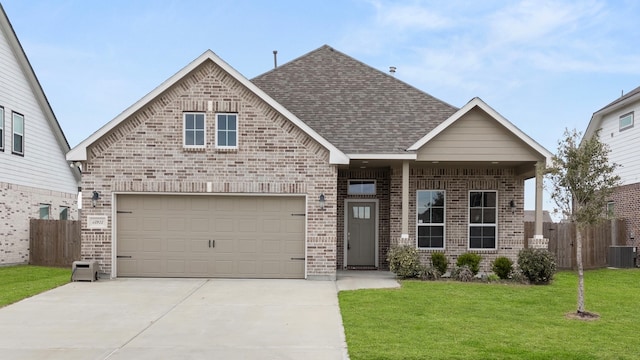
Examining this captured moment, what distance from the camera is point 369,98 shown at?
1688cm

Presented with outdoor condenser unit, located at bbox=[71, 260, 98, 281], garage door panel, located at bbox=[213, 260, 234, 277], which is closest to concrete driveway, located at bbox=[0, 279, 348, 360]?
outdoor condenser unit, located at bbox=[71, 260, 98, 281]

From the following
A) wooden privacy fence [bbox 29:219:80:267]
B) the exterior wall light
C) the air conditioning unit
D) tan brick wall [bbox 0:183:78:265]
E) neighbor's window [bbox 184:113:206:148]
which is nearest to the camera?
the exterior wall light

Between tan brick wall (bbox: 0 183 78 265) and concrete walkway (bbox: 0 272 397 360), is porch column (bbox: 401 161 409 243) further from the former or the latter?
tan brick wall (bbox: 0 183 78 265)

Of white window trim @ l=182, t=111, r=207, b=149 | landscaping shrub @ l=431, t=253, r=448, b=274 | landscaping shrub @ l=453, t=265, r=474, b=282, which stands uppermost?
white window trim @ l=182, t=111, r=207, b=149

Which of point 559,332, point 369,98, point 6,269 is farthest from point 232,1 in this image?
point 6,269

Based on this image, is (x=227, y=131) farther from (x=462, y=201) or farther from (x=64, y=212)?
(x=64, y=212)

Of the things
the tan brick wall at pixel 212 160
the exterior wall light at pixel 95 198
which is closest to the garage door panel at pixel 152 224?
the tan brick wall at pixel 212 160

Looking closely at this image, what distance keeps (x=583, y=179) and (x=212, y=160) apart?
896cm

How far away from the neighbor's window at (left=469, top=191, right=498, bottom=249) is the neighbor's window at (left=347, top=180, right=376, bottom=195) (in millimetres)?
3082

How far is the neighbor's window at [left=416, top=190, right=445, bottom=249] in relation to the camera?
628 inches

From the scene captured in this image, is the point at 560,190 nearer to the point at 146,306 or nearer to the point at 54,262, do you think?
the point at 146,306

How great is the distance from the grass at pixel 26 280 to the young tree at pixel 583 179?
11616 millimetres

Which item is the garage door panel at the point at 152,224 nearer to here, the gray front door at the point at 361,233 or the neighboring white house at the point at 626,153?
the gray front door at the point at 361,233

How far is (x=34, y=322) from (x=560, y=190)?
10199 mm
